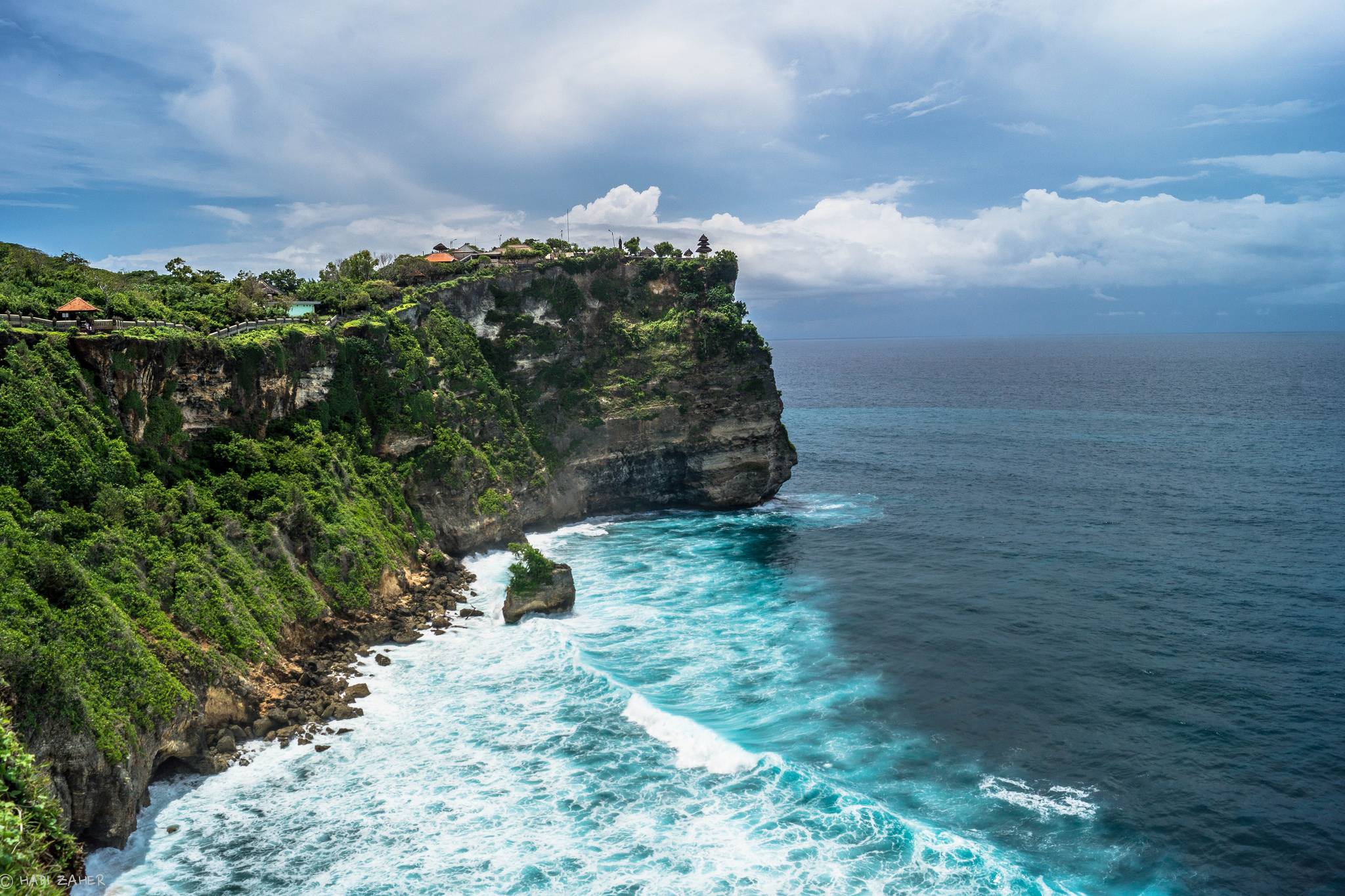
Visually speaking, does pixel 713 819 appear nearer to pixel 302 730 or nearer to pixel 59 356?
pixel 302 730

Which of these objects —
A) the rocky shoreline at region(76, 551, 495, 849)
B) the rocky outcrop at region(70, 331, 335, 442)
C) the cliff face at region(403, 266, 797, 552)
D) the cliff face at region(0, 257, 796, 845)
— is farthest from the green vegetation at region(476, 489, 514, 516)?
the rocky outcrop at region(70, 331, 335, 442)

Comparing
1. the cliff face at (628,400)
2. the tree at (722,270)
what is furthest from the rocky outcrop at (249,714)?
the tree at (722,270)

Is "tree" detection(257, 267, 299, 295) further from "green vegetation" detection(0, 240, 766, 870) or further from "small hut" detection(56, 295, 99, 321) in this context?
"small hut" detection(56, 295, 99, 321)

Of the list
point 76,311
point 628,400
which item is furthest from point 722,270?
point 76,311

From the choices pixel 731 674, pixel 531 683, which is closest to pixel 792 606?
pixel 731 674

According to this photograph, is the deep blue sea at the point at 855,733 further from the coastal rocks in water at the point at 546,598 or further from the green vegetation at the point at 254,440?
the green vegetation at the point at 254,440

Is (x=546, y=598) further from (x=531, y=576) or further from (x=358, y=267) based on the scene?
(x=358, y=267)
